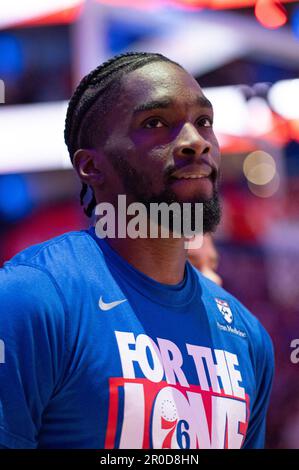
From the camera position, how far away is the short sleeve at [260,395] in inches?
98.8

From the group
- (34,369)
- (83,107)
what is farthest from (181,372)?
(83,107)

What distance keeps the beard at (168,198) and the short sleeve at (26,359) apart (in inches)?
16.4

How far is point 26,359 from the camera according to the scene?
1.94m

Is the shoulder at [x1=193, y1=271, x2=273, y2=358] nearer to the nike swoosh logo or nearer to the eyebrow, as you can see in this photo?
the nike swoosh logo

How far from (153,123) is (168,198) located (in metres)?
0.21

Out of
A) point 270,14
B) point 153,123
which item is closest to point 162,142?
point 153,123

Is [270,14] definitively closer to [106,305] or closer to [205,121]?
[205,121]

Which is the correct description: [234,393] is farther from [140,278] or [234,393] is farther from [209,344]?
[140,278]

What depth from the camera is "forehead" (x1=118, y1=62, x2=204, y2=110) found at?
7.33ft

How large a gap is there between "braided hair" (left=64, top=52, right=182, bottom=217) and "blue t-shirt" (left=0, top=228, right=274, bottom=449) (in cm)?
29

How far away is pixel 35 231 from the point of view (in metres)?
11.1

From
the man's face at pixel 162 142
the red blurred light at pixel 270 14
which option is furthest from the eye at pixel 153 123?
the red blurred light at pixel 270 14

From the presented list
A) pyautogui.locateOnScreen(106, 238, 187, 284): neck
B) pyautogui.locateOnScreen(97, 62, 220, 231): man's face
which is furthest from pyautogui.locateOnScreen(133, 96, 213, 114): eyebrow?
pyautogui.locateOnScreen(106, 238, 187, 284): neck

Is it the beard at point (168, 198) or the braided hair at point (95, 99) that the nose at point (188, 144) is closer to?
the beard at point (168, 198)
